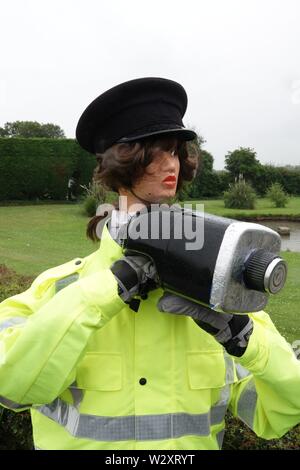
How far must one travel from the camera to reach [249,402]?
164cm

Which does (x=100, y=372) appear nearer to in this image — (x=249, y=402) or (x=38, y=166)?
(x=249, y=402)

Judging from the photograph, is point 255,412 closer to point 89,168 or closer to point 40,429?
point 40,429

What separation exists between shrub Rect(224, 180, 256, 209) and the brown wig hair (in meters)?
21.9

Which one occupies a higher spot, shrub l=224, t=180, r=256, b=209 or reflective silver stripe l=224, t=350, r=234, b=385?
reflective silver stripe l=224, t=350, r=234, b=385

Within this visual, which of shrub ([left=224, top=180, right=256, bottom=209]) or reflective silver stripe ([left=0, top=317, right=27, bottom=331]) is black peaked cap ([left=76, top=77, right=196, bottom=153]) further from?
shrub ([left=224, top=180, right=256, bottom=209])

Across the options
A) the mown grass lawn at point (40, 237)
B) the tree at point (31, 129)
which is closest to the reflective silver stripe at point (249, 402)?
the mown grass lawn at point (40, 237)

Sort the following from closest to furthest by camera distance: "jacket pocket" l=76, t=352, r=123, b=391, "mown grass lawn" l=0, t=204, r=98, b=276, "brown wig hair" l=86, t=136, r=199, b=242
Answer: "jacket pocket" l=76, t=352, r=123, b=391
"brown wig hair" l=86, t=136, r=199, b=242
"mown grass lawn" l=0, t=204, r=98, b=276

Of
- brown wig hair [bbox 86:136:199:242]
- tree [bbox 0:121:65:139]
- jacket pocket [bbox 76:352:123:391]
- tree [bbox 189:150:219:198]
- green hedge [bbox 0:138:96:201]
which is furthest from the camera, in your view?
tree [bbox 0:121:65:139]

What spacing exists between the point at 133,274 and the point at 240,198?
22532 millimetres

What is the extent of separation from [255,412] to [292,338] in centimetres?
411

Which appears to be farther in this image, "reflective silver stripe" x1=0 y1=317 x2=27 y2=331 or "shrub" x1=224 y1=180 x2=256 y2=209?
"shrub" x1=224 y1=180 x2=256 y2=209

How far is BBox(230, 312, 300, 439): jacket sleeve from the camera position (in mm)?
1433

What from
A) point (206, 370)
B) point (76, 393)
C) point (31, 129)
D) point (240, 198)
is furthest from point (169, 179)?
point (31, 129)

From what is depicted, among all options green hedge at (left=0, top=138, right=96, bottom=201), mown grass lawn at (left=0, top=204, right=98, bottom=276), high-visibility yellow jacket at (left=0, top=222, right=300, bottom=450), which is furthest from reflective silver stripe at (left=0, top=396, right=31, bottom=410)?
green hedge at (left=0, top=138, right=96, bottom=201)
